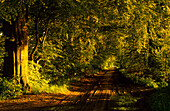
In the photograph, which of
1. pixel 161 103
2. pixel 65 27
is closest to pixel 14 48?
pixel 65 27

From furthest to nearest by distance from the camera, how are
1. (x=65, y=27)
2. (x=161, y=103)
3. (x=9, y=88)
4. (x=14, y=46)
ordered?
A: (x=65, y=27), (x=14, y=46), (x=9, y=88), (x=161, y=103)

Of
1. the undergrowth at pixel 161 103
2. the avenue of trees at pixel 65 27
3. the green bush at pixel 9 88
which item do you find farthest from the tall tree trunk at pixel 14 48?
the undergrowth at pixel 161 103

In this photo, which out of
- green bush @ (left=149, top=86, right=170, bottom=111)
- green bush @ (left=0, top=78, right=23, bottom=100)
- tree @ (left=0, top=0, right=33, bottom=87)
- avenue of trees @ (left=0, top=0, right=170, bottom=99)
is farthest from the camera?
tree @ (left=0, top=0, right=33, bottom=87)

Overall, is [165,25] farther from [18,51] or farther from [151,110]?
[18,51]

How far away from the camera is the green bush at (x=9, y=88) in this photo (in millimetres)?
10070

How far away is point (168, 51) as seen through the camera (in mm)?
14531

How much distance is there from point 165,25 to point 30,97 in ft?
42.5

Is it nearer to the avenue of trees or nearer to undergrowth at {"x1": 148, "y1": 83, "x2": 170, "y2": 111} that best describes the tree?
the avenue of trees

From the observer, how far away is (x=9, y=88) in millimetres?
10203

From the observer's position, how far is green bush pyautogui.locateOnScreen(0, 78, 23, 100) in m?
10.1

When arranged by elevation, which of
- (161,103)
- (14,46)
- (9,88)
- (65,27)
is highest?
(65,27)

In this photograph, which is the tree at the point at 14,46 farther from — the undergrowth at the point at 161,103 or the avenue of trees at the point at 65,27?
the undergrowth at the point at 161,103

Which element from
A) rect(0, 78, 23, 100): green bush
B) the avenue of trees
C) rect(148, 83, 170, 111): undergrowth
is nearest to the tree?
the avenue of trees

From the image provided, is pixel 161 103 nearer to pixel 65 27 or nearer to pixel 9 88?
pixel 65 27
